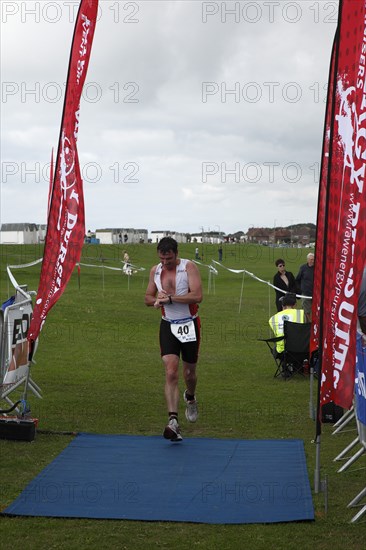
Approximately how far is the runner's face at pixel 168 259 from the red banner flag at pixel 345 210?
8.11 feet

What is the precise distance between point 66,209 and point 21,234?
116 meters

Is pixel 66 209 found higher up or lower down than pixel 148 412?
higher up

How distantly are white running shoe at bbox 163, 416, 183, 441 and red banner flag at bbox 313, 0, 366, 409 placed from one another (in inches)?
87.2

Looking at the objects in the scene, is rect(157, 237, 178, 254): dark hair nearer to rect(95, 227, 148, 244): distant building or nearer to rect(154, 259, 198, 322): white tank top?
rect(154, 259, 198, 322): white tank top

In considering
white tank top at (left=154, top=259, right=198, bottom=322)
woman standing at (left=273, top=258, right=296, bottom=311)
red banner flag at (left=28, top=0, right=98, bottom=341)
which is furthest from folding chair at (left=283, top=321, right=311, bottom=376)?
woman standing at (left=273, top=258, right=296, bottom=311)

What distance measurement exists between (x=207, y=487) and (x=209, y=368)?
7.83 m

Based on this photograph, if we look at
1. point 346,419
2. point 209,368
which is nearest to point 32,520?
point 346,419

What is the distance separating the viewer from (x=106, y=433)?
9633 mm

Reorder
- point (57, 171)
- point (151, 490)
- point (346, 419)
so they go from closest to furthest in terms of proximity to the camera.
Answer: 1. point (151, 490)
2. point (57, 171)
3. point (346, 419)

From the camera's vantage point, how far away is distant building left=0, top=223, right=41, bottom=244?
12129cm

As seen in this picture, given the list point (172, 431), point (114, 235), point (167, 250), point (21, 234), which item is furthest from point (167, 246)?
point (114, 235)

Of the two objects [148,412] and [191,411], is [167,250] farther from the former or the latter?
[148,412]

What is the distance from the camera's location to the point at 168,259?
9555 millimetres

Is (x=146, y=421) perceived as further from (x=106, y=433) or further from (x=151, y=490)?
(x=151, y=490)
